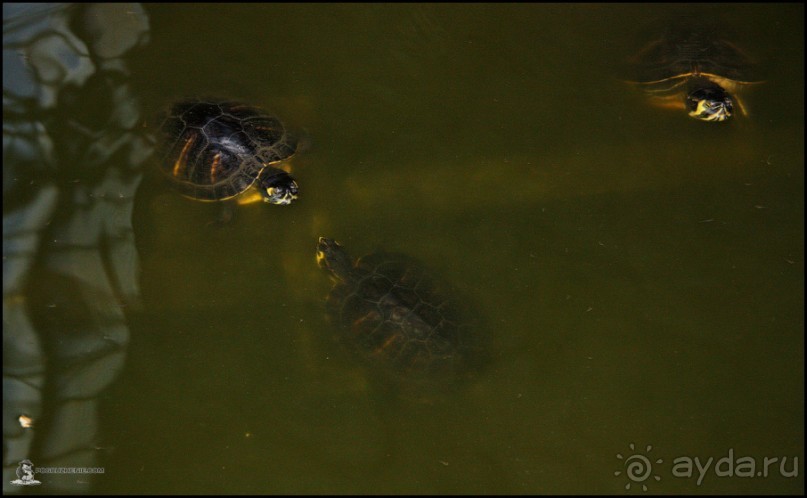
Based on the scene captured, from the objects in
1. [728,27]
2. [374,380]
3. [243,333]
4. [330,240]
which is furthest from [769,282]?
[243,333]

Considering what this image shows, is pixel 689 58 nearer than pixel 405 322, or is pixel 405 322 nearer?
pixel 405 322

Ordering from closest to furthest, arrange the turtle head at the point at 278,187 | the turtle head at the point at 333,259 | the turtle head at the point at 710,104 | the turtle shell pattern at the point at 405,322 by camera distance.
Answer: the turtle shell pattern at the point at 405,322 → the turtle head at the point at 333,259 → the turtle head at the point at 278,187 → the turtle head at the point at 710,104

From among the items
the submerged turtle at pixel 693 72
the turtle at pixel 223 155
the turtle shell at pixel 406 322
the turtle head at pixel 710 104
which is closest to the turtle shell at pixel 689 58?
the submerged turtle at pixel 693 72

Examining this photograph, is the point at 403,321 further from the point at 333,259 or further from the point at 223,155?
the point at 223,155

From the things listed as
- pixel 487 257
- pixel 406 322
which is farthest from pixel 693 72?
pixel 406 322

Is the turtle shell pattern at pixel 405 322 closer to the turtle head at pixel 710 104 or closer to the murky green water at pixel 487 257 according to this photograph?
the murky green water at pixel 487 257

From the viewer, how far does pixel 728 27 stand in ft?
11.0

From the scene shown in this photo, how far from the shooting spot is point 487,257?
111 inches

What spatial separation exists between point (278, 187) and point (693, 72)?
2419 mm

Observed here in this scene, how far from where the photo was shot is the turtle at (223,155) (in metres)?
2.86

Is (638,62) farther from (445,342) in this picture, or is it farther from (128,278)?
(128,278)

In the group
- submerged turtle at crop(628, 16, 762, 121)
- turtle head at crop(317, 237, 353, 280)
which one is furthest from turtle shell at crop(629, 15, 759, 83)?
turtle head at crop(317, 237, 353, 280)

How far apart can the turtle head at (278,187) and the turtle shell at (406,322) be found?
0.52 metres

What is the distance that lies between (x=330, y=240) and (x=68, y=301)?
4.46 feet
